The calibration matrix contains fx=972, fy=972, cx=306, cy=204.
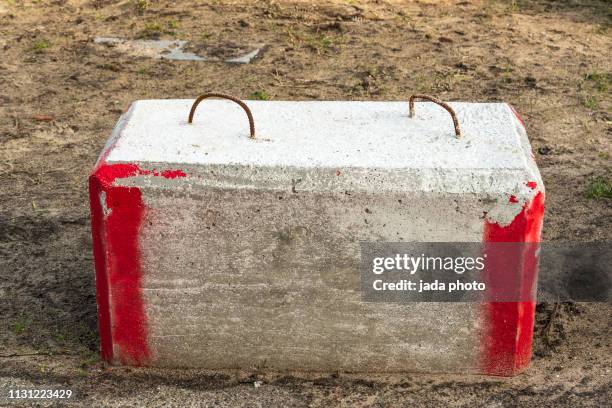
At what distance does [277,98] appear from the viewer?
634cm

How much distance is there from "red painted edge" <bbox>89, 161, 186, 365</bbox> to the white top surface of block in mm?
87

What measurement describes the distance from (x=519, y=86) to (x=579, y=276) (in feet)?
8.23

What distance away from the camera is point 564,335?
3.82 m

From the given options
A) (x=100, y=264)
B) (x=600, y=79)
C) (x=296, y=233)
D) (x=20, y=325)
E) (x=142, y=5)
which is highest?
(x=296, y=233)

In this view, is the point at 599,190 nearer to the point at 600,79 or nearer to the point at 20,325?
the point at 600,79

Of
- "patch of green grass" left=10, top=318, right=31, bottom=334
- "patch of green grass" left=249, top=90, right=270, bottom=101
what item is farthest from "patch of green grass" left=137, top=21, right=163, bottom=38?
"patch of green grass" left=10, top=318, right=31, bottom=334

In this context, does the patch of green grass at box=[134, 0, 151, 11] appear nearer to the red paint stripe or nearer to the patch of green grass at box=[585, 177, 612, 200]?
the patch of green grass at box=[585, 177, 612, 200]

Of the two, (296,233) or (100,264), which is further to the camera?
(100,264)

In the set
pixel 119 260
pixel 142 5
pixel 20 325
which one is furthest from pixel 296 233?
pixel 142 5

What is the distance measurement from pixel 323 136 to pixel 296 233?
429 millimetres

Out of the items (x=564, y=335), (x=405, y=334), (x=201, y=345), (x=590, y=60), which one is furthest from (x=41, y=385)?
(x=590, y=60)

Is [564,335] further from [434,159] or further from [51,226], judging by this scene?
[51,226]

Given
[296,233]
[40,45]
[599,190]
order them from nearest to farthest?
[296,233] < [599,190] < [40,45]

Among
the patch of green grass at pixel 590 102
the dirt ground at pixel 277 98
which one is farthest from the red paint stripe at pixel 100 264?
the patch of green grass at pixel 590 102
